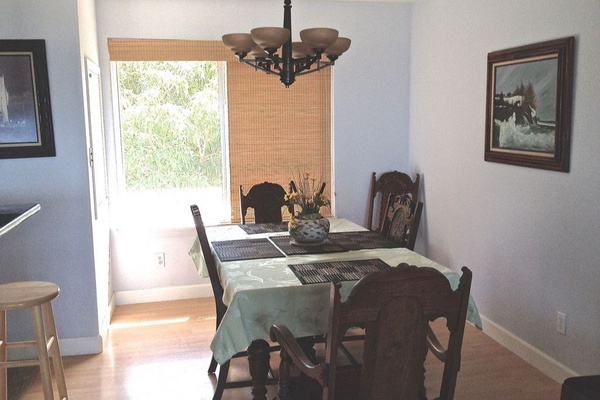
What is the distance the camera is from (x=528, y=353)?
11.1 feet

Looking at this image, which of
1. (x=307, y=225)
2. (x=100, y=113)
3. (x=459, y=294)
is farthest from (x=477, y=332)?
(x=100, y=113)

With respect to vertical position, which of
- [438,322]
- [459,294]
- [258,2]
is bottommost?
[438,322]

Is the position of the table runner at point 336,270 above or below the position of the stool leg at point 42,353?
above

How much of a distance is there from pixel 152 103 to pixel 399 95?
2.02m

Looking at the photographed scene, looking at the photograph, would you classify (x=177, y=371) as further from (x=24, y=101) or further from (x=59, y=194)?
(x=24, y=101)

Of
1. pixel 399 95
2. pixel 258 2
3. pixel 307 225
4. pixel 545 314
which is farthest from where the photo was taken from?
pixel 399 95

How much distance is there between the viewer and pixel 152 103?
4.47m

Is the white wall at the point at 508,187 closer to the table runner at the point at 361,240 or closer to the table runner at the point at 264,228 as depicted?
the table runner at the point at 361,240

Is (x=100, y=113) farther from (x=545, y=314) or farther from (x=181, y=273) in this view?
(x=545, y=314)

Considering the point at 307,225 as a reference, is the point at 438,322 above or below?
below

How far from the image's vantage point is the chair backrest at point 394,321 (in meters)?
1.72

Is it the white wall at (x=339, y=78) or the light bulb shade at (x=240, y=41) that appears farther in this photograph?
the white wall at (x=339, y=78)

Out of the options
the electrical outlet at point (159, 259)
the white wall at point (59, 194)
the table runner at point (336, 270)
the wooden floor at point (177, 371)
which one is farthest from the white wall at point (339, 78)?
the table runner at point (336, 270)

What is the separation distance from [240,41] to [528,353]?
2.43 metres
